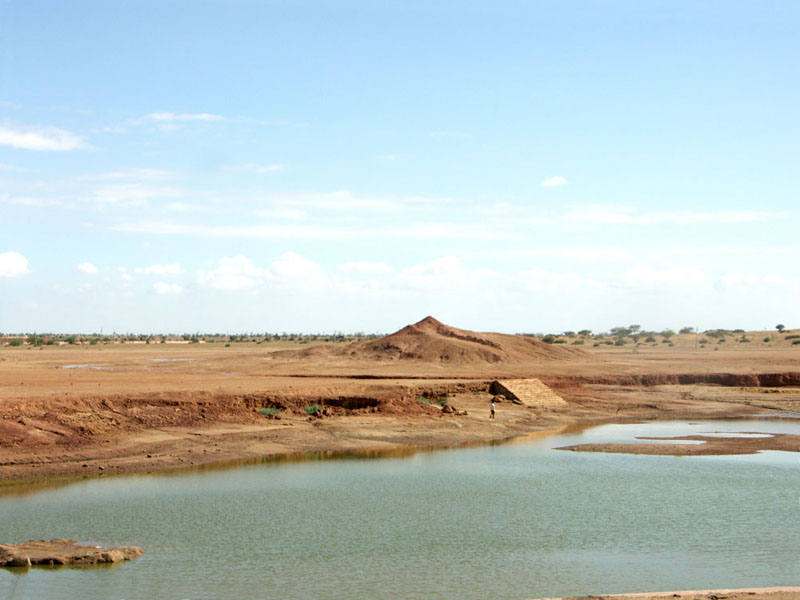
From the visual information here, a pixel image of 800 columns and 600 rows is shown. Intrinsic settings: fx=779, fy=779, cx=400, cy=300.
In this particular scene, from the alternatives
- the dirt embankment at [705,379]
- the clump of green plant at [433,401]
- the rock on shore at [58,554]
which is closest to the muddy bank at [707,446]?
the clump of green plant at [433,401]

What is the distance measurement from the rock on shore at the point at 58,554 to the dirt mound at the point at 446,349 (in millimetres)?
43428

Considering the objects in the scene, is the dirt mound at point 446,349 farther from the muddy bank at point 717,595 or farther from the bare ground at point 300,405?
the muddy bank at point 717,595

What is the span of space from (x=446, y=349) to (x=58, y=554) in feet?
153

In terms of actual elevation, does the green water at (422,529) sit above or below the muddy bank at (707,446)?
below

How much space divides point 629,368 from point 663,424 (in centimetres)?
2037

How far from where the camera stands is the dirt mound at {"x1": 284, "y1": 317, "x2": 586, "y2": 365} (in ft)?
194

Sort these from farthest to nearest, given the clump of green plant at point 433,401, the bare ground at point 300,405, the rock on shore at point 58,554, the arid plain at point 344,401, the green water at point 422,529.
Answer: the clump of green plant at point 433,401, the arid plain at point 344,401, the bare ground at point 300,405, the rock on shore at point 58,554, the green water at point 422,529

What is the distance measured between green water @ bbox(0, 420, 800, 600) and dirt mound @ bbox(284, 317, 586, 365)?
33.4m

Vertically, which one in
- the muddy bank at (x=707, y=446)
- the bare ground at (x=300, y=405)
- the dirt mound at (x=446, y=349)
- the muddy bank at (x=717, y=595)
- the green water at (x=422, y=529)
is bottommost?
the green water at (x=422, y=529)

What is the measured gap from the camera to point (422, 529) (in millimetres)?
17234

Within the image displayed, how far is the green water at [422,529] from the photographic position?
44.9 ft

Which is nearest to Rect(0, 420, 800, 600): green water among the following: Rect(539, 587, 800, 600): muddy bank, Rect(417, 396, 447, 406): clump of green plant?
Rect(539, 587, 800, 600): muddy bank

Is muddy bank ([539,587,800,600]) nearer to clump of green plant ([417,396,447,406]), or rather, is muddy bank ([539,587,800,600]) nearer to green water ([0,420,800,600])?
green water ([0,420,800,600])

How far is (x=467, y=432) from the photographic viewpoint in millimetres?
32875
